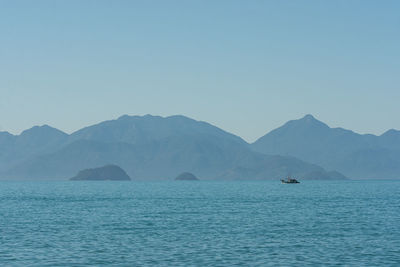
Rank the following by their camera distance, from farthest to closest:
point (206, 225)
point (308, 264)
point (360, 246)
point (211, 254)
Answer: point (206, 225) < point (360, 246) < point (211, 254) < point (308, 264)

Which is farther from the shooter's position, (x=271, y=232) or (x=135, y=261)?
(x=271, y=232)

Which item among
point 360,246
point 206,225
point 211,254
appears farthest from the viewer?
point 206,225

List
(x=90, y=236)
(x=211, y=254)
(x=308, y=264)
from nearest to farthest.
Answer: (x=308, y=264) < (x=211, y=254) < (x=90, y=236)

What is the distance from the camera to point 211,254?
5694cm

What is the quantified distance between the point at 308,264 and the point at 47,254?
25727 mm

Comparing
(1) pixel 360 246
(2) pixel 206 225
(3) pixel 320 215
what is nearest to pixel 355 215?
(3) pixel 320 215

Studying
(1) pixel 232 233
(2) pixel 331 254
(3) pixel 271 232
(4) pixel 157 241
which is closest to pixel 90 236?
(4) pixel 157 241

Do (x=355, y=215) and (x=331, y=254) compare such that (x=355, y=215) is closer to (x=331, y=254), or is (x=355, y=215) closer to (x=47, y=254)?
(x=331, y=254)

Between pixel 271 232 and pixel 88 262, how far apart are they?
99.9 feet

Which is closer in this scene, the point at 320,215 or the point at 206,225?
the point at 206,225

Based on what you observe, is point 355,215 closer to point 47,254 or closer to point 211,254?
point 211,254

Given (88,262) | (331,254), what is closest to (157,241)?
(88,262)

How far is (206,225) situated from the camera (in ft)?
279

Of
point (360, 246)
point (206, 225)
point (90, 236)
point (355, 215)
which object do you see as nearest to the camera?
point (360, 246)
